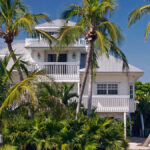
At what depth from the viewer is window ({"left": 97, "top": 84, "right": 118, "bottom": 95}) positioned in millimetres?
22203

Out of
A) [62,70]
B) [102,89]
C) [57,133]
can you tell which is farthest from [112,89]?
[57,133]

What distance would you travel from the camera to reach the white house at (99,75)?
67.2 feet

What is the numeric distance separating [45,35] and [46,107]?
4591 millimetres

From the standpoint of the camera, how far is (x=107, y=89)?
72.9ft

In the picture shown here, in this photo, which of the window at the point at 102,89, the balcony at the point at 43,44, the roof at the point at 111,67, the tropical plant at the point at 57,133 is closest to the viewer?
the tropical plant at the point at 57,133

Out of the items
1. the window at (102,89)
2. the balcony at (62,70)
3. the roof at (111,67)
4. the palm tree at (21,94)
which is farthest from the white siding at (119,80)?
the palm tree at (21,94)

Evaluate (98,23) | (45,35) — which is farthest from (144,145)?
(45,35)

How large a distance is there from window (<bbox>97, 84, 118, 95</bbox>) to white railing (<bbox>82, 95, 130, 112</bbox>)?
1.77 metres

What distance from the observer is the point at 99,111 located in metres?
20.5

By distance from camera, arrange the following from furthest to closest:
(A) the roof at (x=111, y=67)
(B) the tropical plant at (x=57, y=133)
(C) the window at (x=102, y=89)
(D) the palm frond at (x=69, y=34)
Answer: (C) the window at (x=102, y=89) → (A) the roof at (x=111, y=67) → (D) the palm frond at (x=69, y=34) → (B) the tropical plant at (x=57, y=133)

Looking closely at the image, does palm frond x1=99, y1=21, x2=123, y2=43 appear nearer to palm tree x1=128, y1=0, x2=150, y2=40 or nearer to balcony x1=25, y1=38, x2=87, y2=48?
palm tree x1=128, y1=0, x2=150, y2=40

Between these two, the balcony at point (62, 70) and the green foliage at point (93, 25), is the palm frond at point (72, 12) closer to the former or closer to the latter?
the green foliage at point (93, 25)

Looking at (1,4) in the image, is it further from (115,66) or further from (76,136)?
(115,66)

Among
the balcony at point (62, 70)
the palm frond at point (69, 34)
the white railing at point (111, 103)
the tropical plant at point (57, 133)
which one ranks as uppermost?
the palm frond at point (69, 34)
